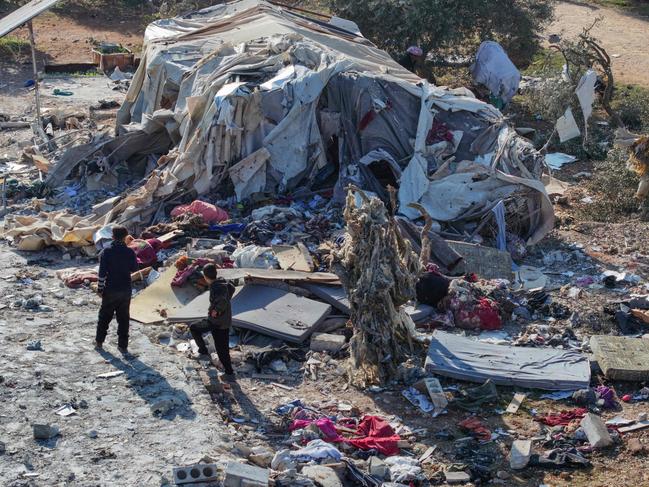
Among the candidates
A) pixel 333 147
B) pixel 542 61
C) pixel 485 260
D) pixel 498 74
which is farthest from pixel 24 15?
pixel 542 61

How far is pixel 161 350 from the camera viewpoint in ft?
28.5

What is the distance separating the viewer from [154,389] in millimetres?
7750

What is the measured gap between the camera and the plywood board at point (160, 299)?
9.48m

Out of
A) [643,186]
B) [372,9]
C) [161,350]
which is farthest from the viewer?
[372,9]

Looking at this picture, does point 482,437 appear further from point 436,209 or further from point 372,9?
point 372,9

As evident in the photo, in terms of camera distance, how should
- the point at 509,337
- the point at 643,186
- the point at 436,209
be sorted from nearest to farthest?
1. the point at 509,337
2. the point at 436,209
3. the point at 643,186

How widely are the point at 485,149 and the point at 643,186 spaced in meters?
2.21

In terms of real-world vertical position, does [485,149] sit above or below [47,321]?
above

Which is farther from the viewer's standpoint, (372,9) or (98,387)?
(372,9)

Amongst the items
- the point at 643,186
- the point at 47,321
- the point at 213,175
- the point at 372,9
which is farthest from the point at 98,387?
the point at 372,9

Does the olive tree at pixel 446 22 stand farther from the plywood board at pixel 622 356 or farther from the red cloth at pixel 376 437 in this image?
the red cloth at pixel 376 437

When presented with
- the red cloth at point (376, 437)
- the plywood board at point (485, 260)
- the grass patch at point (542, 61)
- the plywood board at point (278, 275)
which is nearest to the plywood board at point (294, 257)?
the plywood board at point (278, 275)

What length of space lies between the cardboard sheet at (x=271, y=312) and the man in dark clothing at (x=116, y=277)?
1079mm

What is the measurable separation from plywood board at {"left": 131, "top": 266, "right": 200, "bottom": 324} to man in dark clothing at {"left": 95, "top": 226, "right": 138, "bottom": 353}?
3.52 ft
